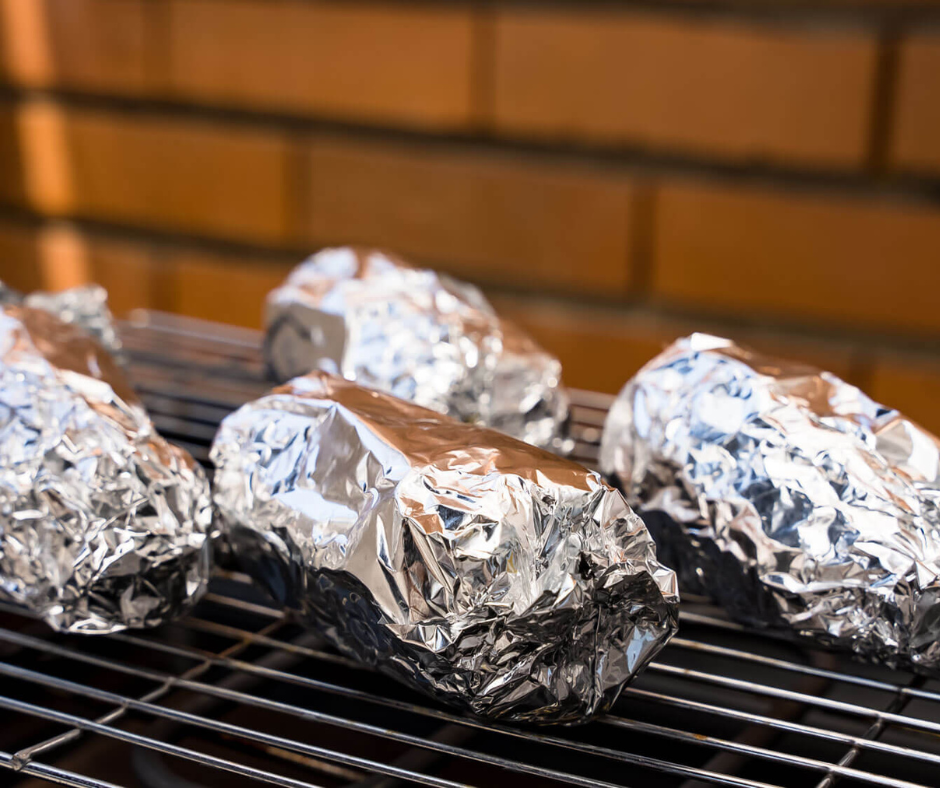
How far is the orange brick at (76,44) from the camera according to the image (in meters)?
2.33

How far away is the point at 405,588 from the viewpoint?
574 millimetres

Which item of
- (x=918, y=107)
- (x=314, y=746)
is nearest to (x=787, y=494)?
(x=314, y=746)

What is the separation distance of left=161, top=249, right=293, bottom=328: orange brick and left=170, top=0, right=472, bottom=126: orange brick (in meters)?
0.34

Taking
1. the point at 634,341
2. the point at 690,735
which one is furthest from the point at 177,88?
the point at 690,735

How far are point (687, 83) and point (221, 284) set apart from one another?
1.07 meters

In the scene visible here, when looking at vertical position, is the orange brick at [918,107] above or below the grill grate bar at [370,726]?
above

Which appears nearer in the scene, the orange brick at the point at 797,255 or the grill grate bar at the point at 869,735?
the grill grate bar at the point at 869,735

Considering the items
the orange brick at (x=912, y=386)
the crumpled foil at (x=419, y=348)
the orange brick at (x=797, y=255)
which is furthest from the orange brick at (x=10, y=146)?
the orange brick at (x=912, y=386)

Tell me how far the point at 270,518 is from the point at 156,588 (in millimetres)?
78

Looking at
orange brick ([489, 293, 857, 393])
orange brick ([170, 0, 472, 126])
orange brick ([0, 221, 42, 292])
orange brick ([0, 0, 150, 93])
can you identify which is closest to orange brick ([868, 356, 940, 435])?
orange brick ([489, 293, 857, 393])

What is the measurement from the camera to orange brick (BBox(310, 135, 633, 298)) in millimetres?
1964

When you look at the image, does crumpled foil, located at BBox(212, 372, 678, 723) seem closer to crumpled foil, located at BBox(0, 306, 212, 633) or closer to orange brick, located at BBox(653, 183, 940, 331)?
crumpled foil, located at BBox(0, 306, 212, 633)

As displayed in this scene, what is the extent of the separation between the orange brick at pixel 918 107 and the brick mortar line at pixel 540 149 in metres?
0.03

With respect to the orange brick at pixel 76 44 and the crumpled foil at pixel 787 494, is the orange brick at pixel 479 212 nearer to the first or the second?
the orange brick at pixel 76 44
